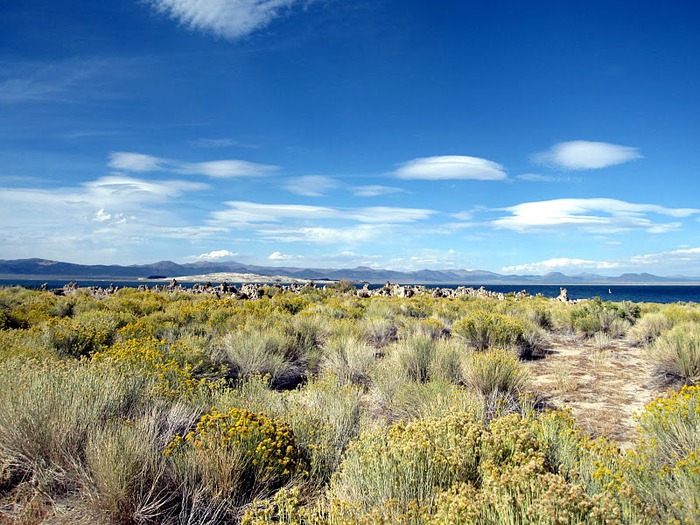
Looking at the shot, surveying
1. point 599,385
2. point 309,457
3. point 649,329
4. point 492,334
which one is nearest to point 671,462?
point 309,457

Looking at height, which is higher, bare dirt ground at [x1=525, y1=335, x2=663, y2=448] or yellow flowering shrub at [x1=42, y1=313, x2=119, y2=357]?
yellow flowering shrub at [x1=42, y1=313, x2=119, y2=357]

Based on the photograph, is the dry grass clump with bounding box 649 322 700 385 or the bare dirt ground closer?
the bare dirt ground

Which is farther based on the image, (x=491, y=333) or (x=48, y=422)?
(x=491, y=333)

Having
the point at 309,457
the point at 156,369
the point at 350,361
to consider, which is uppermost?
the point at 156,369

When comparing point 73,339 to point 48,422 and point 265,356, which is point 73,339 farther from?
point 48,422

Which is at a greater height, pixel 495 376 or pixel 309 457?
pixel 495 376

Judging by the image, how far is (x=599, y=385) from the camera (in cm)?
913

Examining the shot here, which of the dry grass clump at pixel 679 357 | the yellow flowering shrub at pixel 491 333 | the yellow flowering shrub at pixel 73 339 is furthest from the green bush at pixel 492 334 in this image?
the yellow flowering shrub at pixel 73 339

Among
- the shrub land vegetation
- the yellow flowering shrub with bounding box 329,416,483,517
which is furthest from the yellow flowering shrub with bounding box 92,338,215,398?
the yellow flowering shrub with bounding box 329,416,483,517

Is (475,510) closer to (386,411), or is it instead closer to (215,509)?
(215,509)

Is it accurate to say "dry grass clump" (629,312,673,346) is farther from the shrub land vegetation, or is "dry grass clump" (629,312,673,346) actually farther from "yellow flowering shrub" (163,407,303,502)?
"yellow flowering shrub" (163,407,303,502)

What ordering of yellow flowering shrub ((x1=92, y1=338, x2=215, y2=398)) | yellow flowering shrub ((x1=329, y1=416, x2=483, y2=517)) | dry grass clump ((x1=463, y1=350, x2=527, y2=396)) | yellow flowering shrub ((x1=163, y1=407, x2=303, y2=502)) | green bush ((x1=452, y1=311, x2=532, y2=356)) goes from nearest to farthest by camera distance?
1. yellow flowering shrub ((x1=329, y1=416, x2=483, y2=517))
2. yellow flowering shrub ((x1=163, y1=407, x2=303, y2=502))
3. yellow flowering shrub ((x1=92, y1=338, x2=215, y2=398))
4. dry grass clump ((x1=463, y1=350, x2=527, y2=396))
5. green bush ((x1=452, y1=311, x2=532, y2=356))

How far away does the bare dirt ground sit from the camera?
270 inches

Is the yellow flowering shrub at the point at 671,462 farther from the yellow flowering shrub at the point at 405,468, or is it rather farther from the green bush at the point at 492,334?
the green bush at the point at 492,334
